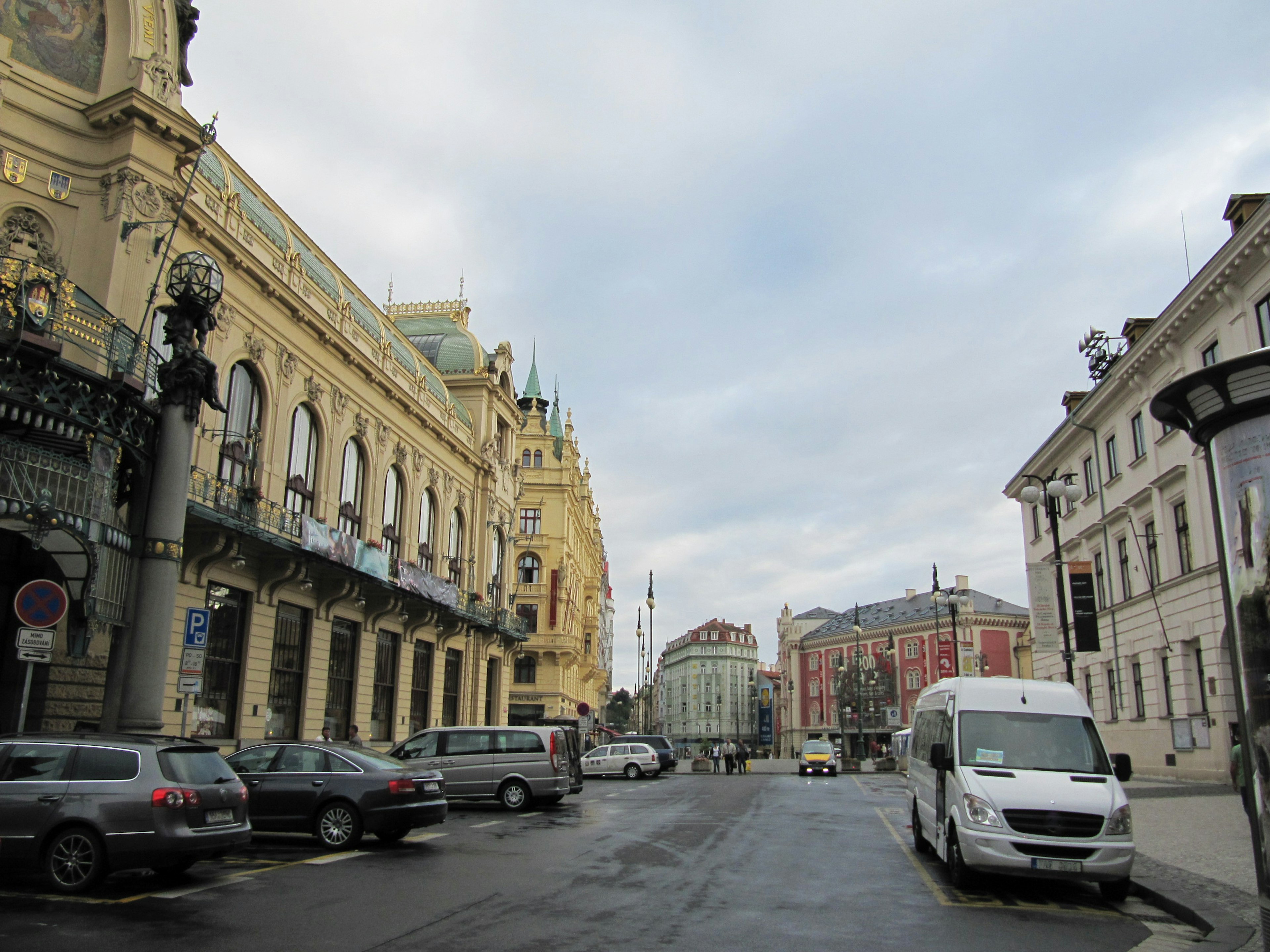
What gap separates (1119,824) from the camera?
9.98 m

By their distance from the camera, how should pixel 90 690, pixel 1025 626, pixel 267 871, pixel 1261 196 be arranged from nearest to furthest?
1. pixel 267 871
2. pixel 90 690
3. pixel 1261 196
4. pixel 1025 626

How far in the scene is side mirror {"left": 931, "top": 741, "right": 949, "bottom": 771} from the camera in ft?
36.5

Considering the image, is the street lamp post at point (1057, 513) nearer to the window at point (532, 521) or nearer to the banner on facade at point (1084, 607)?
the banner on facade at point (1084, 607)

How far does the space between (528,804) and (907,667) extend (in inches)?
3486

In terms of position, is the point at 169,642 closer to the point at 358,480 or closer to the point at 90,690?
the point at 90,690

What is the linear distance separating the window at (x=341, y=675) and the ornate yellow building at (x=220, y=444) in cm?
10

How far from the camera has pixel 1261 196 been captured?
24.5 m

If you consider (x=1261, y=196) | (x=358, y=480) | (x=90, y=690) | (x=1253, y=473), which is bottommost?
(x=90, y=690)

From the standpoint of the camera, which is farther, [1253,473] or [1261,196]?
[1261,196]

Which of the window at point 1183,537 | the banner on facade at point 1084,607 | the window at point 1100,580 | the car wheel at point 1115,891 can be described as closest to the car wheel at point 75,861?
the car wheel at point 1115,891

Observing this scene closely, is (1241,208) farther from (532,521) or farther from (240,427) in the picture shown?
(532,521)

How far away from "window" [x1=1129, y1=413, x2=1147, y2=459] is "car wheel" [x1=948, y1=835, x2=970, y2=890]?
84.2 ft

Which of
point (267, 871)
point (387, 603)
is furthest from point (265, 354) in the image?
point (267, 871)

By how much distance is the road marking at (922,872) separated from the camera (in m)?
10.0
